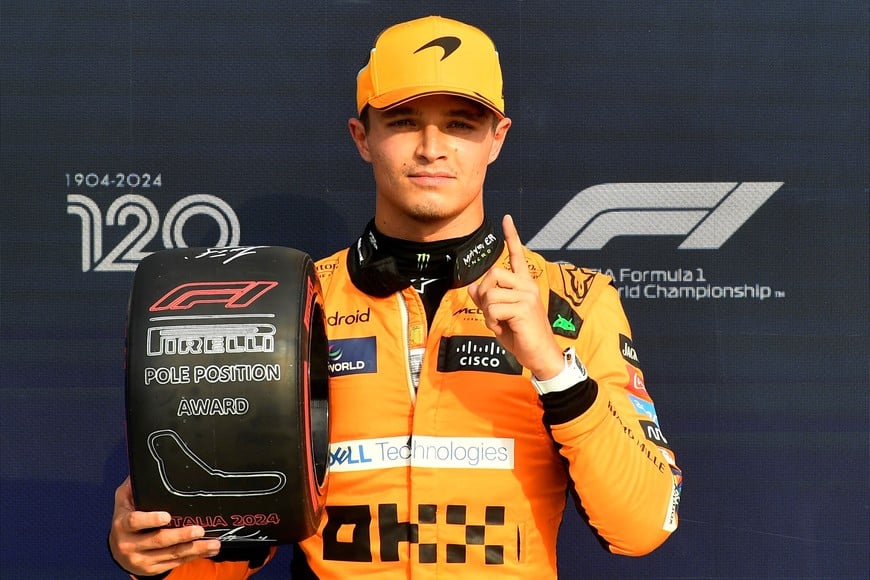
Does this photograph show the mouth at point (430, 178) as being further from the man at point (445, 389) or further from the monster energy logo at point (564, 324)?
the monster energy logo at point (564, 324)

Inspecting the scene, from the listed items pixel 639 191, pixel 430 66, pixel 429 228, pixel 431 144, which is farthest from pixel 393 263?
pixel 639 191

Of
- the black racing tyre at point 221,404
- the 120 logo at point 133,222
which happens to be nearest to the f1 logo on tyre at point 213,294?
the black racing tyre at point 221,404

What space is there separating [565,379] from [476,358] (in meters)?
0.24

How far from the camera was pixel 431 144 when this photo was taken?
4.54ft

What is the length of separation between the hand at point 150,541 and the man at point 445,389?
16 centimetres

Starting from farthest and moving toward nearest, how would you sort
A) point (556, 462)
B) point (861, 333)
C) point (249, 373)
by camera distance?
1. point (861, 333)
2. point (556, 462)
3. point (249, 373)

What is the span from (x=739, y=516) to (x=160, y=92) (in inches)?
63.6

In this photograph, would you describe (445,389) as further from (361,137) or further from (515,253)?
(361,137)

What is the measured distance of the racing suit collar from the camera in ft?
4.74

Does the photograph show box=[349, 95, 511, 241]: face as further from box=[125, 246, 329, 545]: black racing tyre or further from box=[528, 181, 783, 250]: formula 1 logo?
box=[528, 181, 783, 250]: formula 1 logo

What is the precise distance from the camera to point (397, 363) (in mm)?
1421

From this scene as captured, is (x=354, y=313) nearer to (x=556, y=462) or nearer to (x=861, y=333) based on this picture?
(x=556, y=462)

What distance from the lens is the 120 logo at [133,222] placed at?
209 centimetres

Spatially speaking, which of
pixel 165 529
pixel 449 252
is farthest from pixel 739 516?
pixel 165 529
